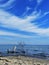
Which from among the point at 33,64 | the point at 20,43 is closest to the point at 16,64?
the point at 33,64

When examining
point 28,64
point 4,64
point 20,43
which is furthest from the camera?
point 20,43

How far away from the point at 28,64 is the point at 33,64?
0.70 metres

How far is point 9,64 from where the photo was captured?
19172 mm

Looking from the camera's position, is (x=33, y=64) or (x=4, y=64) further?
(x=33, y=64)

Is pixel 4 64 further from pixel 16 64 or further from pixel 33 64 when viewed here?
pixel 33 64

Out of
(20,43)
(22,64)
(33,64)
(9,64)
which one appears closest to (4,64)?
(9,64)

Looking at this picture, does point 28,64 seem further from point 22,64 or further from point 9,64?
point 9,64

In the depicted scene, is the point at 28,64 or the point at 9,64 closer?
the point at 9,64

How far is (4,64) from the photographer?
1881cm

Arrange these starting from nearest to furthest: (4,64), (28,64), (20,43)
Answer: (4,64) < (28,64) < (20,43)

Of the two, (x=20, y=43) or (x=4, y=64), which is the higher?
(x=20, y=43)

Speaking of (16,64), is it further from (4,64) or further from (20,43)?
(20,43)

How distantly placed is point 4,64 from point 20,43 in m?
→ 60.5

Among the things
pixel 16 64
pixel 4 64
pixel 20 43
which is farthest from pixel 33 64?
pixel 20 43
